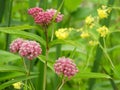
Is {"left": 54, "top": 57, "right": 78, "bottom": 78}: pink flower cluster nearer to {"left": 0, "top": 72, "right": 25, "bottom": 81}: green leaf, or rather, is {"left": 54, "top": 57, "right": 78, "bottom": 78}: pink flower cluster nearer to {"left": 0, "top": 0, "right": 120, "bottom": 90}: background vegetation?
{"left": 0, "top": 0, "right": 120, "bottom": 90}: background vegetation

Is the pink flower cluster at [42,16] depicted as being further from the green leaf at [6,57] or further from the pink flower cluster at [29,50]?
the green leaf at [6,57]

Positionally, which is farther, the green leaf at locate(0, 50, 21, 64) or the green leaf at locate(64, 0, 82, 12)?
the green leaf at locate(64, 0, 82, 12)

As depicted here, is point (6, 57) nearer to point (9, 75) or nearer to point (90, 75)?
point (9, 75)

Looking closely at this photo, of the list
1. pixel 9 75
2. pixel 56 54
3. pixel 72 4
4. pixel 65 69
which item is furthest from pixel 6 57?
pixel 72 4

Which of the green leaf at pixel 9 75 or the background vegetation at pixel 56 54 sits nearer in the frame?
the background vegetation at pixel 56 54

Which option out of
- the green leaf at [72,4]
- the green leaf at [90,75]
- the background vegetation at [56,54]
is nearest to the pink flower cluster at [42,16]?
the background vegetation at [56,54]

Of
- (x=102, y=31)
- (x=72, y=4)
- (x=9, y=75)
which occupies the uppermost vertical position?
(x=72, y=4)

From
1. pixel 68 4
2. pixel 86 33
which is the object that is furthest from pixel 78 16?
pixel 86 33

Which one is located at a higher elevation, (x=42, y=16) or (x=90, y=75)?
(x=42, y=16)

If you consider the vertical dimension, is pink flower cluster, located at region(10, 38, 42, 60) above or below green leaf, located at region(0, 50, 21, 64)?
above

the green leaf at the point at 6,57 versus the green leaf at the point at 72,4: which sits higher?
the green leaf at the point at 72,4

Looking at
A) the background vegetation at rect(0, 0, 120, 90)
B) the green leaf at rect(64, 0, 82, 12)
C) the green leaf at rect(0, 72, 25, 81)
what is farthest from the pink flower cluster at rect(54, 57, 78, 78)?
the green leaf at rect(64, 0, 82, 12)

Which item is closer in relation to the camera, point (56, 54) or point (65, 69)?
point (65, 69)
